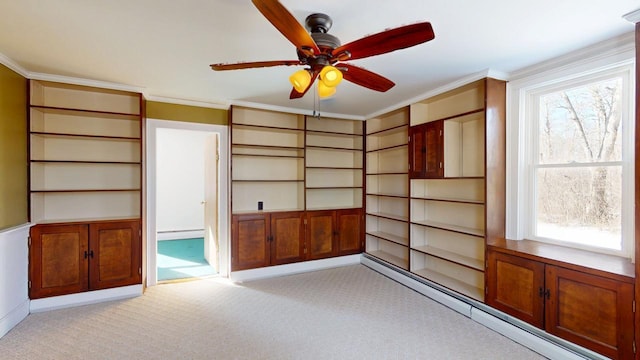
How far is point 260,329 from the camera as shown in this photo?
268cm

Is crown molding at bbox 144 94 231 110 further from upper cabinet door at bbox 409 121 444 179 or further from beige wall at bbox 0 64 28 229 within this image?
upper cabinet door at bbox 409 121 444 179

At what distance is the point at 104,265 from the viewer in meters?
3.29

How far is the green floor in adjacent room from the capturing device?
4184mm

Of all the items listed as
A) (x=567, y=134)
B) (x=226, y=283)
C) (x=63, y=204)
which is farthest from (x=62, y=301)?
(x=567, y=134)

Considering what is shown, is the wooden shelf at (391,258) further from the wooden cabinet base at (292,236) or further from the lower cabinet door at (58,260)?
the lower cabinet door at (58,260)

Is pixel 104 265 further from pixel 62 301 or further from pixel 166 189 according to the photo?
pixel 166 189

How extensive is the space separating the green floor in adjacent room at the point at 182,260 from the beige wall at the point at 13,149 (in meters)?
1.78

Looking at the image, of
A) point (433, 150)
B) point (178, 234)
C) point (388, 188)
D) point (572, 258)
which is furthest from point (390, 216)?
point (178, 234)

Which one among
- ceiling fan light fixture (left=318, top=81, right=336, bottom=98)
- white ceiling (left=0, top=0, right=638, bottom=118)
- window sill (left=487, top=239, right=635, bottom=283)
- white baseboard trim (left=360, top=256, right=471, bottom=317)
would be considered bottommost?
white baseboard trim (left=360, top=256, right=471, bottom=317)

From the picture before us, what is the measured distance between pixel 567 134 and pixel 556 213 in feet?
2.47

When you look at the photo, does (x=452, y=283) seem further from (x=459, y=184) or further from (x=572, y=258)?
(x=572, y=258)

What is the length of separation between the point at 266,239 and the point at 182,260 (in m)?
1.81

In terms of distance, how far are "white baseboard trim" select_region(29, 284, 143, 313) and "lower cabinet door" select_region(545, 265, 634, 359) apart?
4269mm

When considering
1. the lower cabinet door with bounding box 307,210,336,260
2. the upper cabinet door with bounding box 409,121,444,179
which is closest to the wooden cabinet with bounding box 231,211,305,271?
the lower cabinet door with bounding box 307,210,336,260
